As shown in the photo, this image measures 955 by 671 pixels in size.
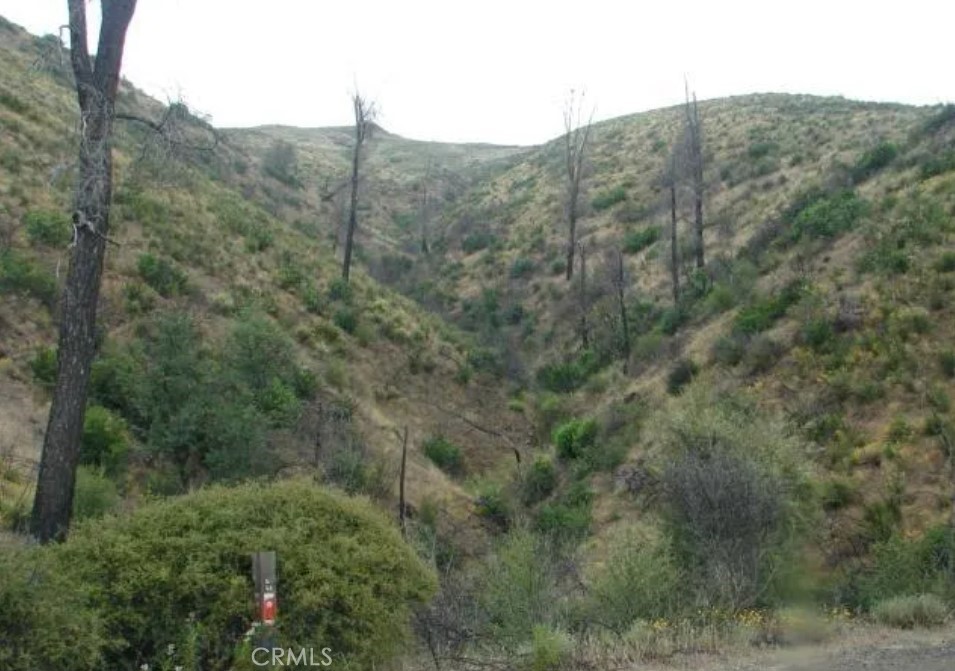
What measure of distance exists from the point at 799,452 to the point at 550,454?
13.7 metres

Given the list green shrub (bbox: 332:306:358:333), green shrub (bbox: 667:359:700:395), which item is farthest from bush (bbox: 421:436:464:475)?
Result: green shrub (bbox: 667:359:700:395)

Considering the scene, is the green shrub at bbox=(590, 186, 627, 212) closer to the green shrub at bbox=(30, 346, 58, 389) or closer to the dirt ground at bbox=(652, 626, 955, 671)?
the green shrub at bbox=(30, 346, 58, 389)

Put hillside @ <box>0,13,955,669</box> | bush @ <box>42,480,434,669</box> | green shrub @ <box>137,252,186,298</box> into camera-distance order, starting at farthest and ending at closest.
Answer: green shrub @ <box>137,252,186,298</box> < hillside @ <box>0,13,955,669</box> < bush @ <box>42,480,434,669</box>

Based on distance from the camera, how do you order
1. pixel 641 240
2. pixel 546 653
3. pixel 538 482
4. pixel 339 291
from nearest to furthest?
pixel 546 653 → pixel 538 482 → pixel 339 291 → pixel 641 240

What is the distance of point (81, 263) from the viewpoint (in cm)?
918

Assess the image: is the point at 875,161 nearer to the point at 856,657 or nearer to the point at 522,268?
the point at 522,268

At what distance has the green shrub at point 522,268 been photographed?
5062 cm

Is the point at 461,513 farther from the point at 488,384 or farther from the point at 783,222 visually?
the point at 783,222

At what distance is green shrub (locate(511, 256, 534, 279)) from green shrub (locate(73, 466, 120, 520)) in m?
35.4

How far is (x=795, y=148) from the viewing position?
48.6 meters

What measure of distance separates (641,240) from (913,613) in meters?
36.6

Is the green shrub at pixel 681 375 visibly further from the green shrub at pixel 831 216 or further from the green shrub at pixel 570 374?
the green shrub at pixel 570 374

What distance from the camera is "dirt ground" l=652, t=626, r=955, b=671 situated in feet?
29.1

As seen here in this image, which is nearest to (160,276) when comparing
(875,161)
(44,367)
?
(44,367)
